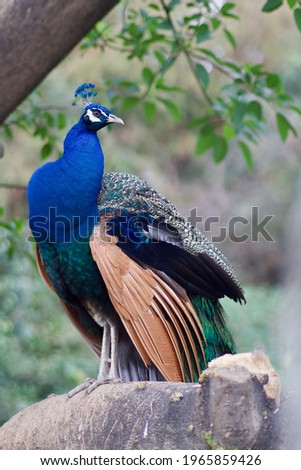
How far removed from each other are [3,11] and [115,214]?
3.08 ft

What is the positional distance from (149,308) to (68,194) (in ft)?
1.72

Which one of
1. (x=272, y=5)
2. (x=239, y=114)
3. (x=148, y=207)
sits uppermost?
(x=272, y=5)

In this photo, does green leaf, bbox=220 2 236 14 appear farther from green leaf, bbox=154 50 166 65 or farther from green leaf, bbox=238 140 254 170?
green leaf, bbox=238 140 254 170

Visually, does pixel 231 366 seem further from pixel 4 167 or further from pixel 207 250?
pixel 4 167

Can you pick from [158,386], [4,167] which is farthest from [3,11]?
[4,167]

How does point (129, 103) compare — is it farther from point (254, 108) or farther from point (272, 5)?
point (272, 5)

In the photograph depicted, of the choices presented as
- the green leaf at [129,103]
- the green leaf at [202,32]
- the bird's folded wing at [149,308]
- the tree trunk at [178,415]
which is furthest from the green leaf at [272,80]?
the tree trunk at [178,415]

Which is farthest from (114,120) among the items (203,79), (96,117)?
(203,79)

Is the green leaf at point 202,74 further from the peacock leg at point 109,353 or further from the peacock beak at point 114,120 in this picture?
the peacock leg at point 109,353

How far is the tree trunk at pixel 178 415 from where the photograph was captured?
178cm

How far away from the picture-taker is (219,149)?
12.2ft

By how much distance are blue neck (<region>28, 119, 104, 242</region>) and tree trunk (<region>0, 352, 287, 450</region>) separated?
0.61 m

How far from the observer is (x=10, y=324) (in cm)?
534

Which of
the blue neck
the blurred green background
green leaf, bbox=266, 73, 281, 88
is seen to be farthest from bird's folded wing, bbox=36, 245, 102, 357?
the blurred green background
